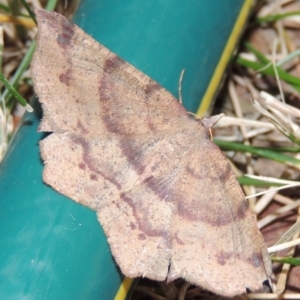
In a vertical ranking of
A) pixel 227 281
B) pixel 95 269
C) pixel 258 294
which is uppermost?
pixel 227 281

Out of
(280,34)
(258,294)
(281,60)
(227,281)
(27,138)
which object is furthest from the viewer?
(280,34)

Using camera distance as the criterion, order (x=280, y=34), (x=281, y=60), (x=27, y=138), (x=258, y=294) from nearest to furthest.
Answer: (x=27, y=138)
(x=258, y=294)
(x=281, y=60)
(x=280, y=34)

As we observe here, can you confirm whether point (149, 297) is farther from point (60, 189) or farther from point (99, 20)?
point (99, 20)

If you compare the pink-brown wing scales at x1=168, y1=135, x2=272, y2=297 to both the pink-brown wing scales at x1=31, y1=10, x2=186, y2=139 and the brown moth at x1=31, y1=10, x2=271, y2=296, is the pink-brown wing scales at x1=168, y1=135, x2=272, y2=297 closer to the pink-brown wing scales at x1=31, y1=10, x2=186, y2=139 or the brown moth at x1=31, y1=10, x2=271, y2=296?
the brown moth at x1=31, y1=10, x2=271, y2=296

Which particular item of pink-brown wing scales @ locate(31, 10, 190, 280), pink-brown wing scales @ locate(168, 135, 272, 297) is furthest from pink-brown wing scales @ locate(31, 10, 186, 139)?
pink-brown wing scales @ locate(168, 135, 272, 297)

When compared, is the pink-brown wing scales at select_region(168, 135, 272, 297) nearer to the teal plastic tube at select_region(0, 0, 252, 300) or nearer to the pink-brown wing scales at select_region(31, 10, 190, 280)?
the pink-brown wing scales at select_region(31, 10, 190, 280)

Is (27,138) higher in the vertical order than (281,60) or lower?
lower

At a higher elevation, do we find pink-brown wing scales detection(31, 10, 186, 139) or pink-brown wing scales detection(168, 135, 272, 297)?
pink-brown wing scales detection(31, 10, 186, 139)

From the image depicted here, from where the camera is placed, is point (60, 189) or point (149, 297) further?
point (149, 297)

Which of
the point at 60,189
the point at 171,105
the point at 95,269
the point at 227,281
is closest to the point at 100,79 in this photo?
the point at 171,105
